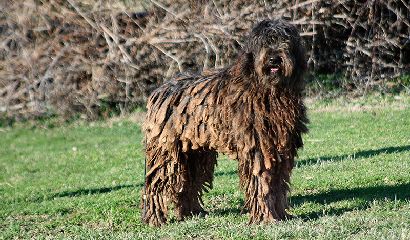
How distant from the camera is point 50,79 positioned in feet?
67.1

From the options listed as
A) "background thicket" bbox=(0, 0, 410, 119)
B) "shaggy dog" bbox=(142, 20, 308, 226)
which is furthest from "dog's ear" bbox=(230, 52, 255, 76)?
"background thicket" bbox=(0, 0, 410, 119)

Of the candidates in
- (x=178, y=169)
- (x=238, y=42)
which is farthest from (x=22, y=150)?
(x=178, y=169)

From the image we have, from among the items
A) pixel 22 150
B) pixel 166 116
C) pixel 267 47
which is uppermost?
pixel 267 47

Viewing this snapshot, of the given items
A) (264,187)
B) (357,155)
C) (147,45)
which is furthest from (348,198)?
(147,45)

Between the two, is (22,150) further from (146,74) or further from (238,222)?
(238,222)

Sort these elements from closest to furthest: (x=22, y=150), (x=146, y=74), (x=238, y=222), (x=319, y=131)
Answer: (x=238, y=222)
(x=319, y=131)
(x=22, y=150)
(x=146, y=74)

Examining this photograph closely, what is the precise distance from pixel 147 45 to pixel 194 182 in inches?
430

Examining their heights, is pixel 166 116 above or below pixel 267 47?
below

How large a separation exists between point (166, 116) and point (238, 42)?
10.2 meters

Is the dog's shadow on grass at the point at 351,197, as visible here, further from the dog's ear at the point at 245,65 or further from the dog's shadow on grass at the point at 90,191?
the dog's shadow on grass at the point at 90,191

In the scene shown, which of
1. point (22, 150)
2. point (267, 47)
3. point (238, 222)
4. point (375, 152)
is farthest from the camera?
point (22, 150)

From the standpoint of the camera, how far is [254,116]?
329 inches

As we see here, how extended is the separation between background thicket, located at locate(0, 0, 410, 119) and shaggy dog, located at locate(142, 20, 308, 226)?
33.4 feet

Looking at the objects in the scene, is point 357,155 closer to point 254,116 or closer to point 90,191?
point 90,191
